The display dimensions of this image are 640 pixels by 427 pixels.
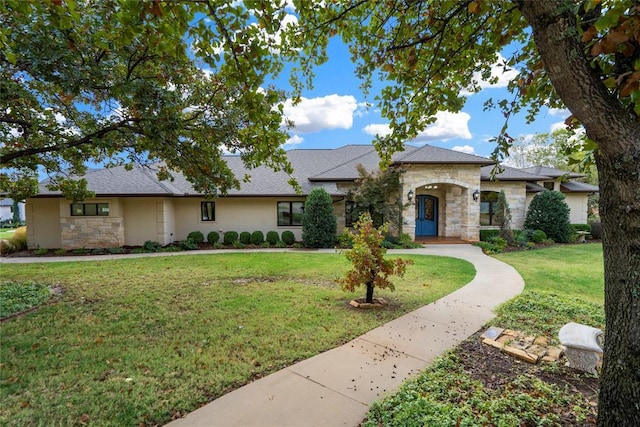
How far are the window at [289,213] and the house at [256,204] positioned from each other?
5cm

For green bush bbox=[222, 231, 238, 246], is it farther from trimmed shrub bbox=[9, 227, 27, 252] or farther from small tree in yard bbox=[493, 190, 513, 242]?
small tree in yard bbox=[493, 190, 513, 242]

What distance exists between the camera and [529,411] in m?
2.90

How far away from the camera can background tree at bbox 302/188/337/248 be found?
554 inches

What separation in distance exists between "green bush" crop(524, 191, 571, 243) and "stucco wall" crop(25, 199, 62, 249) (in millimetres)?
23138

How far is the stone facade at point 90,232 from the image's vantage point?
1402 cm

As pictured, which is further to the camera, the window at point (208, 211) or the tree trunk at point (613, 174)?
the window at point (208, 211)

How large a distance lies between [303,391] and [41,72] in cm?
560

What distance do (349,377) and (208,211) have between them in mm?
14319

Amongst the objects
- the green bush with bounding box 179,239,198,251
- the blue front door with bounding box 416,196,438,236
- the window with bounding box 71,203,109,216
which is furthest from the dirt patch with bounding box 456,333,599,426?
the window with bounding box 71,203,109,216

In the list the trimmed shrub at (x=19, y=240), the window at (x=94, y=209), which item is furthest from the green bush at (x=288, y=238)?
the trimmed shrub at (x=19, y=240)

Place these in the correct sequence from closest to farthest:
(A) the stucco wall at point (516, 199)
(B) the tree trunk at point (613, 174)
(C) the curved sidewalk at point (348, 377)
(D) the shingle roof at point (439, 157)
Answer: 1. (B) the tree trunk at point (613, 174)
2. (C) the curved sidewalk at point (348, 377)
3. (D) the shingle roof at point (439, 157)
4. (A) the stucco wall at point (516, 199)

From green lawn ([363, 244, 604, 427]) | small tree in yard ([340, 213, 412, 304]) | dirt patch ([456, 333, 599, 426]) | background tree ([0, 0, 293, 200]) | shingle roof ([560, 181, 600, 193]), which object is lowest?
dirt patch ([456, 333, 599, 426])

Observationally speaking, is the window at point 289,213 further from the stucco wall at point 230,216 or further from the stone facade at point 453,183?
the stone facade at point 453,183

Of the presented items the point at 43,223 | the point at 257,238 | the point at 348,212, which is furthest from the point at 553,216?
the point at 43,223
